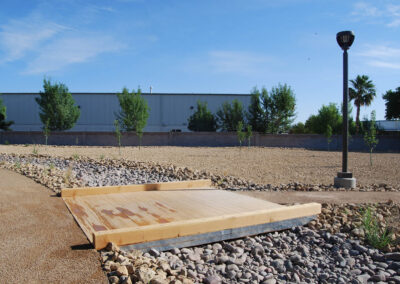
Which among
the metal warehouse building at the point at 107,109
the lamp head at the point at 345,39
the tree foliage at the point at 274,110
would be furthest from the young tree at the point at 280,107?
the lamp head at the point at 345,39

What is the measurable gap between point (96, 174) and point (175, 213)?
5700 mm

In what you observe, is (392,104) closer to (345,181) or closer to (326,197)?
(345,181)

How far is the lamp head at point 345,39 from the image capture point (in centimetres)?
873

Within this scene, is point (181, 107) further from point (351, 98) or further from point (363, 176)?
point (363, 176)

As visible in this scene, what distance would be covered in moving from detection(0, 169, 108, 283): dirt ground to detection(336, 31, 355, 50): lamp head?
7874mm

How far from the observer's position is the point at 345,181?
844 centimetres

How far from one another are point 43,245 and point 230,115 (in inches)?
1317

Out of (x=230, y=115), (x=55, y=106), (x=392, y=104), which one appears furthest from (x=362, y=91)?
(x=55, y=106)

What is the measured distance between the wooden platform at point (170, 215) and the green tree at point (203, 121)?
29.4 metres

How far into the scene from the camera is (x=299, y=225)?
505 cm

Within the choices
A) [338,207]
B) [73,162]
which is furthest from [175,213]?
[73,162]

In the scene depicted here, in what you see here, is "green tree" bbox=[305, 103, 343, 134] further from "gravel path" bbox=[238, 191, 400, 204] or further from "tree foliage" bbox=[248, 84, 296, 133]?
"gravel path" bbox=[238, 191, 400, 204]

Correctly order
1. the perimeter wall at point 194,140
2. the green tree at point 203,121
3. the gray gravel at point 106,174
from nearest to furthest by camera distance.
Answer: the gray gravel at point 106,174, the perimeter wall at point 194,140, the green tree at point 203,121

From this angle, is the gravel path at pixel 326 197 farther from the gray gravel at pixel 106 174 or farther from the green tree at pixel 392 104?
the green tree at pixel 392 104
